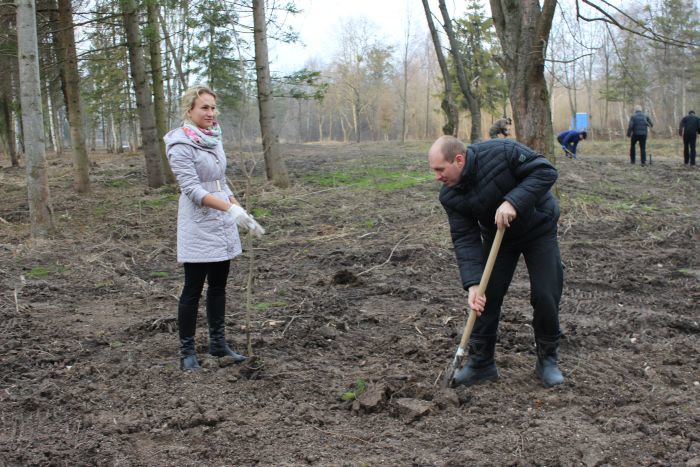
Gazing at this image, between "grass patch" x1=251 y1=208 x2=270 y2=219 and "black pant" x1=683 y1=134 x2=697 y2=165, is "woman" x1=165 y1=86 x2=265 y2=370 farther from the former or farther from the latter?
"black pant" x1=683 y1=134 x2=697 y2=165

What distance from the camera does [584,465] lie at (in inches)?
115

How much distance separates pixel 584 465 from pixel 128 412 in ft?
7.92

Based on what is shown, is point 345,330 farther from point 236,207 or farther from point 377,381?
point 236,207

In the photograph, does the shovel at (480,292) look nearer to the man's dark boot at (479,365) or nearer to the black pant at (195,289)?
the man's dark boot at (479,365)

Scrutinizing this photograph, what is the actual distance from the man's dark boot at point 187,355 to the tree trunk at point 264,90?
8.62m

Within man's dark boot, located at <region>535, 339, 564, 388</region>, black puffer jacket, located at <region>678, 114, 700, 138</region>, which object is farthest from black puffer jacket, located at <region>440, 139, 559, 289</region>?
black puffer jacket, located at <region>678, 114, 700, 138</region>

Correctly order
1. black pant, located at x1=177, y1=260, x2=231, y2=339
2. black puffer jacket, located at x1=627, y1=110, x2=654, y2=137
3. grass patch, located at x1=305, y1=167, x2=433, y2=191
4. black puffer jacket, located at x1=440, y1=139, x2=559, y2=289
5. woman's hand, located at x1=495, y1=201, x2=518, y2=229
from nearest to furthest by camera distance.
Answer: woman's hand, located at x1=495, y1=201, x2=518, y2=229 < black puffer jacket, located at x1=440, y1=139, x2=559, y2=289 < black pant, located at x1=177, y1=260, x2=231, y2=339 < grass patch, located at x1=305, y1=167, x2=433, y2=191 < black puffer jacket, located at x1=627, y1=110, x2=654, y2=137

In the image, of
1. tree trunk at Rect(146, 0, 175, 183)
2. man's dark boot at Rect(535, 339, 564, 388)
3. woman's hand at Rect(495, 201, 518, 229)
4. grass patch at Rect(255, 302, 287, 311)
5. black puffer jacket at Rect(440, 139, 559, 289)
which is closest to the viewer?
woman's hand at Rect(495, 201, 518, 229)

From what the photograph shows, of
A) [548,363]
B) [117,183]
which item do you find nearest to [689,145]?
[117,183]

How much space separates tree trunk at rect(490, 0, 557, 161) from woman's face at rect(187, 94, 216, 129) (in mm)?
6046

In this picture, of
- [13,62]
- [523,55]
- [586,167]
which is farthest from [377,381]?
[13,62]

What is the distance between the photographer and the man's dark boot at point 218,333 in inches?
169

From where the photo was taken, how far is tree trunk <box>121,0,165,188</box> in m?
12.7

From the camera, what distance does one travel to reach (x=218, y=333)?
14.2 feet
